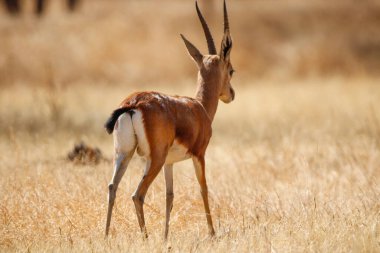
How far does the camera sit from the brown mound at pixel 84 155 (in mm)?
10023

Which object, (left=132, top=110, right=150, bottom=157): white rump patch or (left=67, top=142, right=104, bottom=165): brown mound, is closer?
(left=132, top=110, right=150, bottom=157): white rump patch

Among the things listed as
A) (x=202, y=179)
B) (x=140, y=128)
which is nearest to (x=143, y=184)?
(x=140, y=128)

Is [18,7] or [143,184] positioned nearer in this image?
[143,184]

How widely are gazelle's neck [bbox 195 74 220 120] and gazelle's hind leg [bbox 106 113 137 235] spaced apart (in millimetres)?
1608

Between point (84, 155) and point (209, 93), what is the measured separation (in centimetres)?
279

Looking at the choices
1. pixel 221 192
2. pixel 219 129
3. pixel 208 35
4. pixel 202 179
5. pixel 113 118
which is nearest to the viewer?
pixel 113 118

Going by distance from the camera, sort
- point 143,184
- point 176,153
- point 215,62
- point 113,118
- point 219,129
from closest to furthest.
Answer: point 113,118 < point 143,184 < point 176,153 < point 215,62 < point 219,129

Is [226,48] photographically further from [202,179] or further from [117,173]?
[117,173]

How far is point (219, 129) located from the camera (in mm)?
16219

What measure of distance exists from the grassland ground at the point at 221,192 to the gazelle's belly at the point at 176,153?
719mm

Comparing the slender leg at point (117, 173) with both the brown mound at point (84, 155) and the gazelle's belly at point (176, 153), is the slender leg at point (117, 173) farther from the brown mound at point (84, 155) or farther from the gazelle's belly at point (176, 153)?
the brown mound at point (84, 155)

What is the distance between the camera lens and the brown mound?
10.0 metres

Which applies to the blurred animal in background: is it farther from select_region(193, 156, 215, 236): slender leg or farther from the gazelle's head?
select_region(193, 156, 215, 236): slender leg

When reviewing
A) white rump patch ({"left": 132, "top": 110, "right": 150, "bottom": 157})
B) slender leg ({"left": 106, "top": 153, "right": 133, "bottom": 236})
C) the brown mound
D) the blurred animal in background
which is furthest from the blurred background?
white rump patch ({"left": 132, "top": 110, "right": 150, "bottom": 157})
